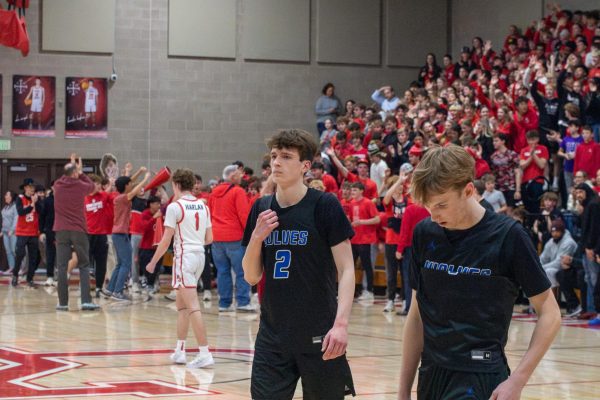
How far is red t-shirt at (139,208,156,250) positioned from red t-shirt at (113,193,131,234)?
1.19 m

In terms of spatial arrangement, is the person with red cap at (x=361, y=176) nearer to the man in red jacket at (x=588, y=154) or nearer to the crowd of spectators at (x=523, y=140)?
the crowd of spectators at (x=523, y=140)

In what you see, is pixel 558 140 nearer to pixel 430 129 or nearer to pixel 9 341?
pixel 430 129

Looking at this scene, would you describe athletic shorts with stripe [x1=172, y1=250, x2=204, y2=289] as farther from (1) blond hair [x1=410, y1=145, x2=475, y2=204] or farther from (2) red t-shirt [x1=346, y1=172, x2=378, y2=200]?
(2) red t-shirt [x1=346, y1=172, x2=378, y2=200]

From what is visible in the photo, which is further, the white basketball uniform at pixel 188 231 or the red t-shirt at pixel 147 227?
the red t-shirt at pixel 147 227

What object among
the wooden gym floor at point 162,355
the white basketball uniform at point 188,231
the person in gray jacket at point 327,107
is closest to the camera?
the wooden gym floor at point 162,355

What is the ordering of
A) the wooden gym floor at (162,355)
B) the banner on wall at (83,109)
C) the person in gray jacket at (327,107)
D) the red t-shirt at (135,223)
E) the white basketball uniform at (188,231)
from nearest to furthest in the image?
the wooden gym floor at (162,355), the white basketball uniform at (188,231), the red t-shirt at (135,223), the banner on wall at (83,109), the person in gray jacket at (327,107)

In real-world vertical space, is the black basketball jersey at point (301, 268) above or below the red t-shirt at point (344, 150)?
below

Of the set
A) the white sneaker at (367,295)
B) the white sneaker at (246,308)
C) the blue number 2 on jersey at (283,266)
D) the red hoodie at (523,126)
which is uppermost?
the red hoodie at (523,126)

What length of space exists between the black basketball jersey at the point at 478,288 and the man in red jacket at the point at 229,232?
1070 cm

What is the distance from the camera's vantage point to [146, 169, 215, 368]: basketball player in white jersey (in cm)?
933

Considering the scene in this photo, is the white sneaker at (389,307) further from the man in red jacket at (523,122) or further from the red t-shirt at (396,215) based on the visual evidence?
the man in red jacket at (523,122)

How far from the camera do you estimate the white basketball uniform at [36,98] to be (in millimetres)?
24141

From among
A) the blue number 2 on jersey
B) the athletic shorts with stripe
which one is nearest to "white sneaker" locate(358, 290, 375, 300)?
the athletic shorts with stripe

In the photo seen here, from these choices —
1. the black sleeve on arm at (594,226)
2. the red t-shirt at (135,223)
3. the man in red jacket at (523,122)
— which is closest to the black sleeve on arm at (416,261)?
the black sleeve on arm at (594,226)
